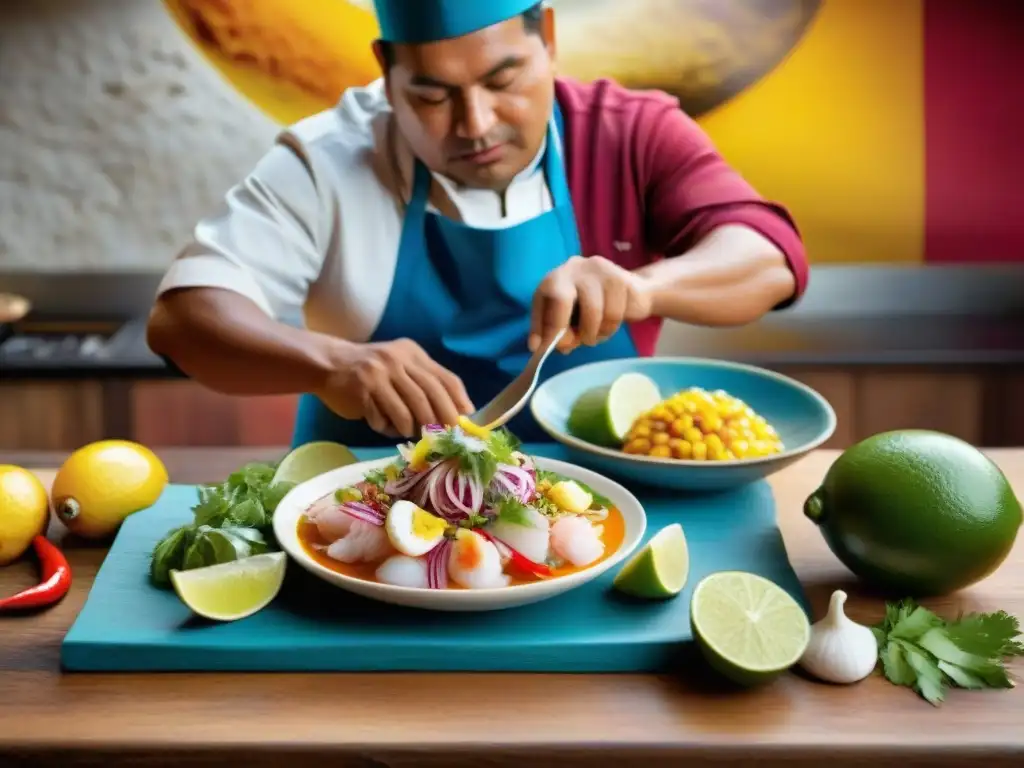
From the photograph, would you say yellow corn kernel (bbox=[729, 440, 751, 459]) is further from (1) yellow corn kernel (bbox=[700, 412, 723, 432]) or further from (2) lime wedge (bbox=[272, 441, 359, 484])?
(2) lime wedge (bbox=[272, 441, 359, 484])

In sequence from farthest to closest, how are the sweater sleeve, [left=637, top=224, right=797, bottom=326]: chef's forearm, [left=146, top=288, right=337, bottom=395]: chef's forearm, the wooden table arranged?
the sweater sleeve
[left=637, top=224, right=797, bottom=326]: chef's forearm
[left=146, top=288, right=337, bottom=395]: chef's forearm
the wooden table

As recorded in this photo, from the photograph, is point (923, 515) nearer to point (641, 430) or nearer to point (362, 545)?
point (641, 430)

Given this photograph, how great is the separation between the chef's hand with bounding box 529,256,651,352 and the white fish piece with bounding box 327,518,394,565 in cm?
43

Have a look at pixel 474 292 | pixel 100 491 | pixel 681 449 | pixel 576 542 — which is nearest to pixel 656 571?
pixel 576 542

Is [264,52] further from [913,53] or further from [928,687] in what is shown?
[928,687]

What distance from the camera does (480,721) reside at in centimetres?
92

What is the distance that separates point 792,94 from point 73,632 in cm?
222

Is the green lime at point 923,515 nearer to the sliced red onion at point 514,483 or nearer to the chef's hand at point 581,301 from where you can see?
the sliced red onion at point 514,483

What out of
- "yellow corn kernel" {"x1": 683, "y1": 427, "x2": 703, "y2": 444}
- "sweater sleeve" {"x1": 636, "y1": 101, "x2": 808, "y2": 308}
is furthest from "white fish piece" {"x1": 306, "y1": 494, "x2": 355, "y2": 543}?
"sweater sleeve" {"x1": 636, "y1": 101, "x2": 808, "y2": 308}

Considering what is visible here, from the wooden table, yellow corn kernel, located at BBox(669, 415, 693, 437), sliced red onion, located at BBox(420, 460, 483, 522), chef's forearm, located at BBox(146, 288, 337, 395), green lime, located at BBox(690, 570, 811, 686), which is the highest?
chef's forearm, located at BBox(146, 288, 337, 395)

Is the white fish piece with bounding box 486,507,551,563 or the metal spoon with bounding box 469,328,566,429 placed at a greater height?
the metal spoon with bounding box 469,328,566,429

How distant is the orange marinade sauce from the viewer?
1.05 meters

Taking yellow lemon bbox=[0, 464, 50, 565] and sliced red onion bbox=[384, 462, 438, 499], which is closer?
sliced red onion bbox=[384, 462, 438, 499]

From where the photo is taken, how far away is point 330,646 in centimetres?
99
